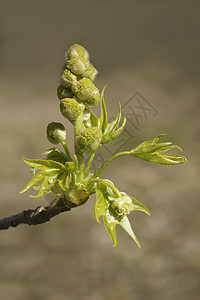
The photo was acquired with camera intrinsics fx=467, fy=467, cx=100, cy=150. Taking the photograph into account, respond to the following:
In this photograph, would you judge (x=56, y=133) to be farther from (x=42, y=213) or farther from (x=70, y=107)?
(x=42, y=213)

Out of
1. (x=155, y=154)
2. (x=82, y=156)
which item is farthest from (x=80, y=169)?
(x=155, y=154)

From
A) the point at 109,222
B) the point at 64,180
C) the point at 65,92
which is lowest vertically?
the point at 109,222

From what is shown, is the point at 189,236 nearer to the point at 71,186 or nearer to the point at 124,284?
the point at 124,284

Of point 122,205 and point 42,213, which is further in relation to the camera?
point 42,213

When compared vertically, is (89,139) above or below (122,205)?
above

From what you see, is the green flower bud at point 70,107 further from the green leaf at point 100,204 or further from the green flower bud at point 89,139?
the green leaf at point 100,204

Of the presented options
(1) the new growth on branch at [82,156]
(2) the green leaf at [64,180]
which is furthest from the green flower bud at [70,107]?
(2) the green leaf at [64,180]

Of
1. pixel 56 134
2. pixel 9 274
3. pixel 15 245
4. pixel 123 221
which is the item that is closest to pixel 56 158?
pixel 56 134
